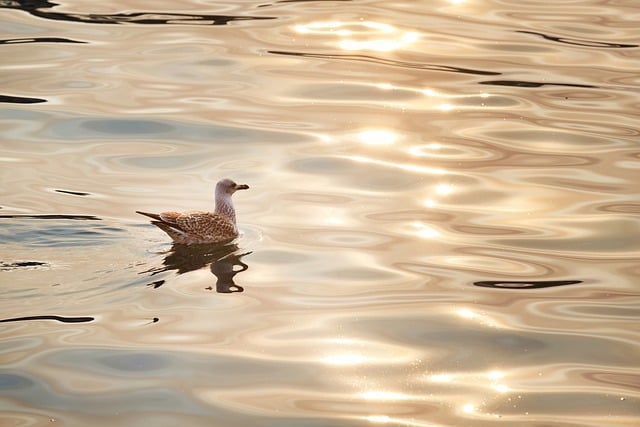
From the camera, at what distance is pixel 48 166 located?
16.0 metres

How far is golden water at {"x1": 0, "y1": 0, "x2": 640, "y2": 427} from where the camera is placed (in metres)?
9.84

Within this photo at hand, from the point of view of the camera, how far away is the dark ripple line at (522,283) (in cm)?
1219

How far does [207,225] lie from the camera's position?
1349cm

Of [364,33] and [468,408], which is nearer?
[468,408]

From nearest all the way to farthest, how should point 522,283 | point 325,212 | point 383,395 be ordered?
point 383,395, point 522,283, point 325,212

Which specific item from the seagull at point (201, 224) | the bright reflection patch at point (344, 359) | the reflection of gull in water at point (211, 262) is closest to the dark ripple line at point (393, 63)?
the seagull at point (201, 224)

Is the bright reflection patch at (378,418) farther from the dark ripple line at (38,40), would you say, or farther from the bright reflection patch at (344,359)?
the dark ripple line at (38,40)

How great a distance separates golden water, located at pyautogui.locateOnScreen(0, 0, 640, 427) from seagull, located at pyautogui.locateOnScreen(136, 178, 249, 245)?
0.19m

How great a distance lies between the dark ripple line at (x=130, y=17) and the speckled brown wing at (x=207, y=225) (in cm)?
956

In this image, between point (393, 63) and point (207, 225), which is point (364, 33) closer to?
point (393, 63)

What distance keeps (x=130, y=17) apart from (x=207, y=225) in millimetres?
10198

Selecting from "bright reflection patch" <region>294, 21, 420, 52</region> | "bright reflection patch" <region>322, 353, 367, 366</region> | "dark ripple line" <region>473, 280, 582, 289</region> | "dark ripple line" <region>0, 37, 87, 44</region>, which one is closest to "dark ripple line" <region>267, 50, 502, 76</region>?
"bright reflection patch" <region>294, 21, 420, 52</region>

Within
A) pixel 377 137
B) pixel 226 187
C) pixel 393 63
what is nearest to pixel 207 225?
pixel 226 187

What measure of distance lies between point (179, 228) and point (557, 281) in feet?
12.9
